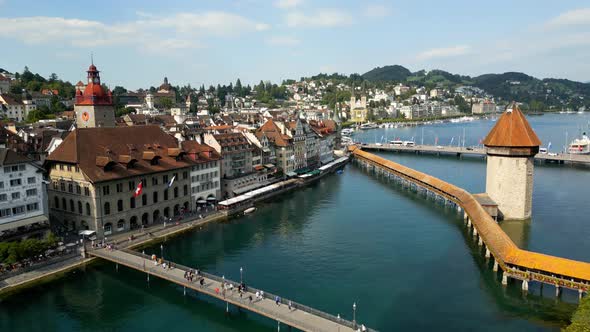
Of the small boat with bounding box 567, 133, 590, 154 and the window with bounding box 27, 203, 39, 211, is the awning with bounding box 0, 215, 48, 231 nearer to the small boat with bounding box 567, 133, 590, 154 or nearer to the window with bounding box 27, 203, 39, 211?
the window with bounding box 27, 203, 39, 211

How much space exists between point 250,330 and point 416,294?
14538 millimetres

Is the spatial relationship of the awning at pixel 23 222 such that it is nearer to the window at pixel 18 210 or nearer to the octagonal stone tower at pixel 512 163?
the window at pixel 18 210

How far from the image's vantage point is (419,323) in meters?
34.8

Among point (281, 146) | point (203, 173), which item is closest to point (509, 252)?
point (203, 173)

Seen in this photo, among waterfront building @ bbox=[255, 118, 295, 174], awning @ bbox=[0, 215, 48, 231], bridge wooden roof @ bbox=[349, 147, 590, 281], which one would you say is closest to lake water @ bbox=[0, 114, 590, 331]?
bridge wooden roof @ bbox=[349, 147, 590, 281]

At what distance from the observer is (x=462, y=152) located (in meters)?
130

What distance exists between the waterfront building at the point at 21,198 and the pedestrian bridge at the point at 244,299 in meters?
6.26

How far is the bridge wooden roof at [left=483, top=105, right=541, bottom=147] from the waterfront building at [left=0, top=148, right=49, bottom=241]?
53.1 metres

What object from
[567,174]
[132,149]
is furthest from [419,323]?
[567,174]

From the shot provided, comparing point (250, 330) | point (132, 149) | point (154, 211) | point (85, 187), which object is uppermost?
point (132, 149)

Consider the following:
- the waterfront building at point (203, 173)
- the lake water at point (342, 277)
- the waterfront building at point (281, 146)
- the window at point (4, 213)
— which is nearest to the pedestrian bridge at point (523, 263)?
the lake water at point (342, 277)

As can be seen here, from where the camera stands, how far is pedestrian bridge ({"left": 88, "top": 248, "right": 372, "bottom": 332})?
104ft

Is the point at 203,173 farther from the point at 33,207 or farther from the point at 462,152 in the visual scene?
the point at 462,152

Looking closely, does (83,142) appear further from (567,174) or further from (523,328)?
(567,174)
